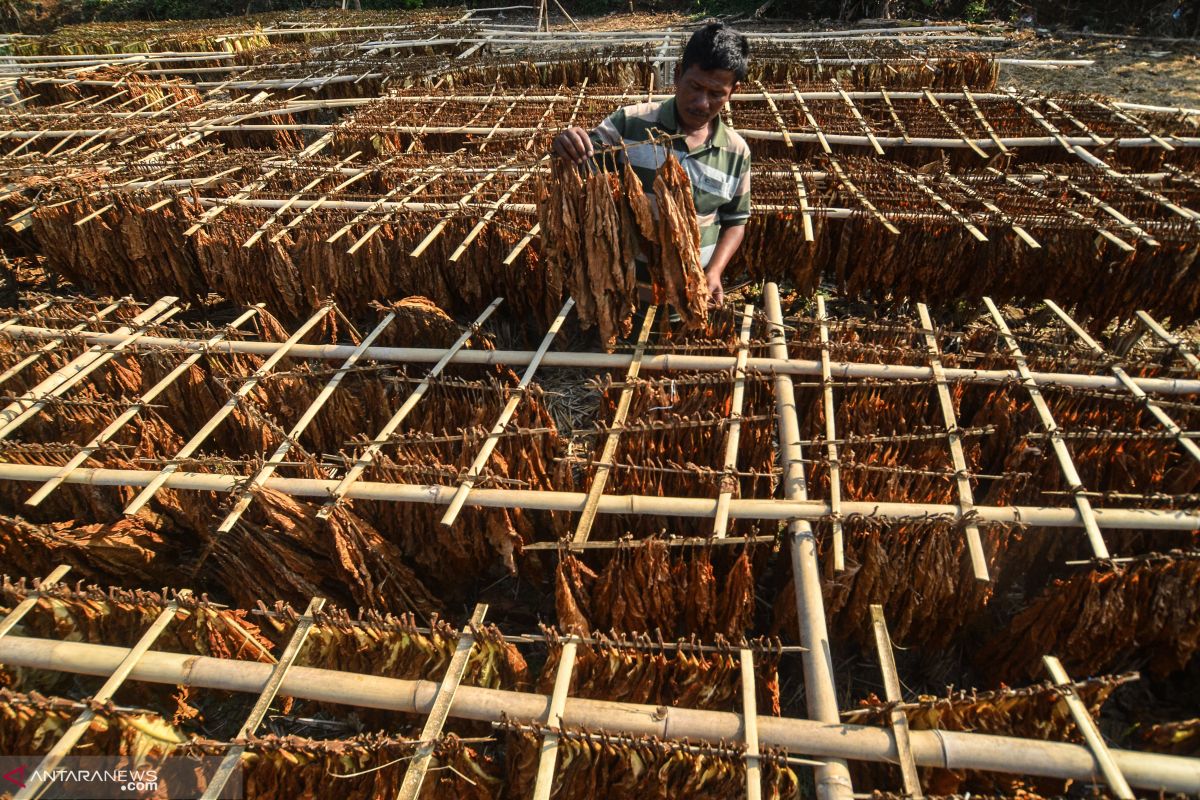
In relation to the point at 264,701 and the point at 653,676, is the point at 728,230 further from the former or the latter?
the point at 264,701

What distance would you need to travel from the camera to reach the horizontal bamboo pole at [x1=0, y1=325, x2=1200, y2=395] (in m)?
4.05

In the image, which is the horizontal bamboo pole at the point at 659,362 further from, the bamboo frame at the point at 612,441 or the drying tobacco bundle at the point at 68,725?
the drying tobacco bundle at the point at 68,725

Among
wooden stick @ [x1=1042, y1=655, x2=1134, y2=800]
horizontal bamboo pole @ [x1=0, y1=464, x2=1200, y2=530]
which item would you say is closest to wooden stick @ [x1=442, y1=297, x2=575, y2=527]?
horizontal bamboo pole @ [x1=0, y1=464, x2=1200, y2=530]

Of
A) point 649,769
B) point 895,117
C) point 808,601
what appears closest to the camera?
point 649,769

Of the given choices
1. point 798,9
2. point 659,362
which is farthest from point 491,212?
point 798,9

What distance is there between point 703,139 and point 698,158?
0.13 meters

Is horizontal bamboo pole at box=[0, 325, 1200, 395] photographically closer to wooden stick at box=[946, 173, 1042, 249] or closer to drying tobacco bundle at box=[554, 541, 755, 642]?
drying tobacco bundle at box=[554, 541, 755, 642]

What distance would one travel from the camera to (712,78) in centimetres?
376

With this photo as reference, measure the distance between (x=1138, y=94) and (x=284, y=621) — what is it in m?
15.4

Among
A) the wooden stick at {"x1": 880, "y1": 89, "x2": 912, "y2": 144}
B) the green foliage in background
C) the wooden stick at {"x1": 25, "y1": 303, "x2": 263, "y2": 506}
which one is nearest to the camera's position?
the wooden stick at {"x1": 25, "y1": 303, "x2": 263, "y2": 506}

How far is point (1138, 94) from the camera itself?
446 inches

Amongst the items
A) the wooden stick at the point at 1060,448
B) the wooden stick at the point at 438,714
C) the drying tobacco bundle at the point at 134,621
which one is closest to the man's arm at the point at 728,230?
the wooden stick at the point at 1060,448

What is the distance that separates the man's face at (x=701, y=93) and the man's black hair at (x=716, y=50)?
0.04 metres

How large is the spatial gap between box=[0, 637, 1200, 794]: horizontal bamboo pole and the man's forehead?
344cm
